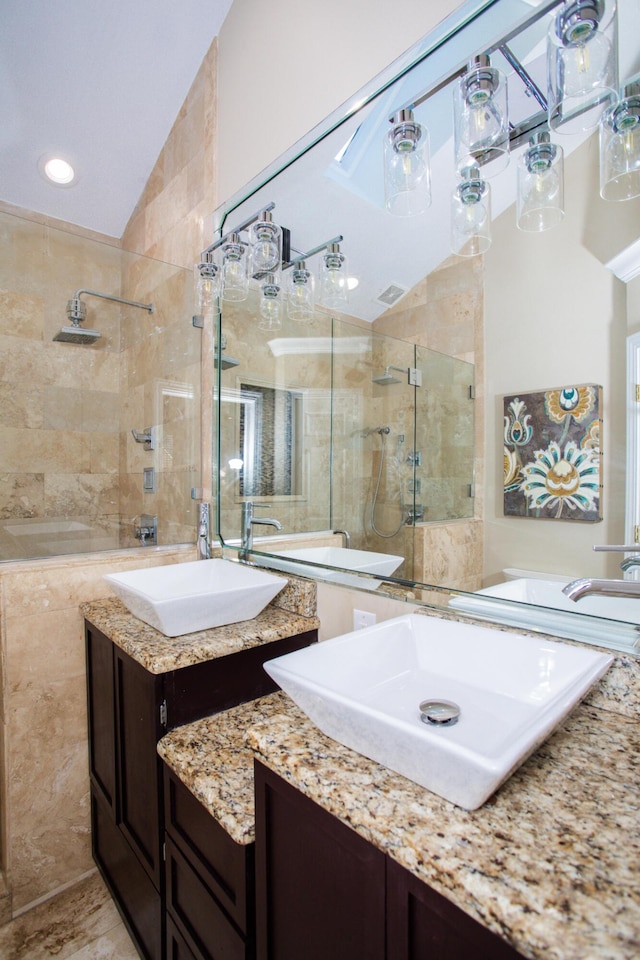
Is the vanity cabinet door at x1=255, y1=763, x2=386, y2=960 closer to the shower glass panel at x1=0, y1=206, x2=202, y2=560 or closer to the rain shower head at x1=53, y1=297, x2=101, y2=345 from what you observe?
the shower glass panel at x1=0, y1=206, x2=202, y2=560

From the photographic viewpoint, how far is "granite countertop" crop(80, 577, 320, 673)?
4.24 feet

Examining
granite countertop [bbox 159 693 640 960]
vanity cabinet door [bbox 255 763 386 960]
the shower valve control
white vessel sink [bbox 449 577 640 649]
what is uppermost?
the shower valve control

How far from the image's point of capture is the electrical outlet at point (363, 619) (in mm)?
1433

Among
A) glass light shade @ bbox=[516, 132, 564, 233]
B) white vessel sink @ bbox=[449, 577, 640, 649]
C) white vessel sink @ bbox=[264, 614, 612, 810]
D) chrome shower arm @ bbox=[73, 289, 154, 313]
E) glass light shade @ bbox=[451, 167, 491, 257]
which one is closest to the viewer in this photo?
white vessel sink @ bbox=[264, 614, 612, 810]

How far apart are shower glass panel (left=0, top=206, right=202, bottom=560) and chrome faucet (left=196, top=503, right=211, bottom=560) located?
0.08 meters

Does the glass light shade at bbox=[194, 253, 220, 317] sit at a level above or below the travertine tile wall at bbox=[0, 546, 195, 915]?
above

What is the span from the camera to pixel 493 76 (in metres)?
1.13

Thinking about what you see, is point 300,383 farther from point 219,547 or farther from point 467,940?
point 467,940

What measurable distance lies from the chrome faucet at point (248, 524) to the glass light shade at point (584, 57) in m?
1.56

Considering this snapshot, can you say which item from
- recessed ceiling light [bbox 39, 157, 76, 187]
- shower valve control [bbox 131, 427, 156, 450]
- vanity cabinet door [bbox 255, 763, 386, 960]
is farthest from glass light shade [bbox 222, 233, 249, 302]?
vanity cabinet door [bbox 255, 763, 386, 960]

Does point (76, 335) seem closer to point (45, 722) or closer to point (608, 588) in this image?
point (45, 722)

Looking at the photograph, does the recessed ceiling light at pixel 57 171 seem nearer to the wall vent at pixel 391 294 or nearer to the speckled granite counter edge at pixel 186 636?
the wall vent at pixel 391 294

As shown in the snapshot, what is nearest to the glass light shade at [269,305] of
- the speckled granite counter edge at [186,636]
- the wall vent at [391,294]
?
the wall vent at [391,294]

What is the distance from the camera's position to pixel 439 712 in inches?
35.2
